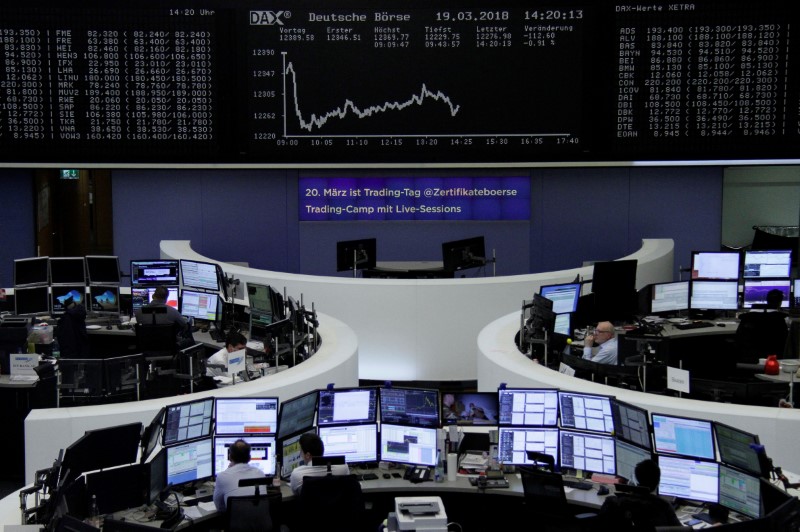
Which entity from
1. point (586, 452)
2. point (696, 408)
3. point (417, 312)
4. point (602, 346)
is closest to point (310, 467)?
point (586, 452)

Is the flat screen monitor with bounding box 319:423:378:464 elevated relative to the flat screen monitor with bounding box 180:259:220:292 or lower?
lower

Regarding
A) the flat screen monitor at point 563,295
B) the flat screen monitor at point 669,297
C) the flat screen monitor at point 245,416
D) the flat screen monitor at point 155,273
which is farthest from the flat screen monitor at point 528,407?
the flat screen monitor at point 155,273

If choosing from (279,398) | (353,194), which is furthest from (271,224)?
(279,398)

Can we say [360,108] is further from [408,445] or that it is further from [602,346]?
[408,445]

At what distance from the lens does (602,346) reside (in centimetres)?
808

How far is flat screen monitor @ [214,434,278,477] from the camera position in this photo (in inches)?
243

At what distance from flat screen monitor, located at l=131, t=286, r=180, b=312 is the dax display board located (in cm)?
128

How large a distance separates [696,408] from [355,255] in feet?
18.4

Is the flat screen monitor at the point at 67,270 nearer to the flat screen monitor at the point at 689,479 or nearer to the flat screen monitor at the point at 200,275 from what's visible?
the flat screen monitor at the point at 200,275

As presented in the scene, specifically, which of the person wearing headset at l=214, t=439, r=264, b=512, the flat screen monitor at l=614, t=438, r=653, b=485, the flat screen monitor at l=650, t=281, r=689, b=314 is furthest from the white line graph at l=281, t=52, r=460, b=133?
the person wearing headset at l=214, t=439, r=264, b=512

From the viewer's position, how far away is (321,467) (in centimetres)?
591

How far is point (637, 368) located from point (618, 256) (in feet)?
19.7

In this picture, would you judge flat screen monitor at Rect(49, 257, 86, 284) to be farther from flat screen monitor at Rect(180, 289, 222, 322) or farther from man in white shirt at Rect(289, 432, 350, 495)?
man in white shirt at Rect(289, 432, 350, 495)

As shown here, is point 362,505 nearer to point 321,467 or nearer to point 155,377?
point 321,467
